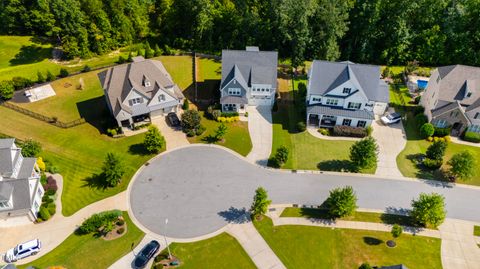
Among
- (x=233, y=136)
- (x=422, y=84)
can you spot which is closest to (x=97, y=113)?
(x=233, y=136)

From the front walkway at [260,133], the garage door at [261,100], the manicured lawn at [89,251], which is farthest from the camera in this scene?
the garage door at [261,100]

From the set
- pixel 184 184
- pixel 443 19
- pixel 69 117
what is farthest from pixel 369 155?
pixel 69 117

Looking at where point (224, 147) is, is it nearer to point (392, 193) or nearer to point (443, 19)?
point (392, 193)

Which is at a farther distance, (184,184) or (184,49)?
(184,49)

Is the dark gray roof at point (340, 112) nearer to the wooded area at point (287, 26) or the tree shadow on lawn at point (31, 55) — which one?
the wooded area at point (287, 26)

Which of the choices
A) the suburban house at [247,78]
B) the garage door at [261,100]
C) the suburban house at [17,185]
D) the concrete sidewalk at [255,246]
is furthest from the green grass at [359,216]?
the suburban house at [17,185]

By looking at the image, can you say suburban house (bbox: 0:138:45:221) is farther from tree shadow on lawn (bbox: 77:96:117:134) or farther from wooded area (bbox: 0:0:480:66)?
wooded area (bbox: 0:0:480:66)

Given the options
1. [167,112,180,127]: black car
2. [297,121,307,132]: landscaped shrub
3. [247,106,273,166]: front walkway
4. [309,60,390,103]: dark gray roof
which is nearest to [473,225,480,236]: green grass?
[309,60,390,103]: dark gray roof
